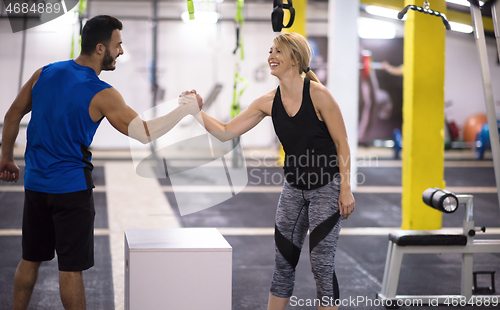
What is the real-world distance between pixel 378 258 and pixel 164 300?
7.58 feet

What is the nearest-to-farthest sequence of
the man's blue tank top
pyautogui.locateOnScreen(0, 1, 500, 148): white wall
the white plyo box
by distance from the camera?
the white plyo box
the man's blue tank top
pyautogui.locateOnScreen(0, 1, 500, 148): white wall

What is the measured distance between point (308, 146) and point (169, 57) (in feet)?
31.9

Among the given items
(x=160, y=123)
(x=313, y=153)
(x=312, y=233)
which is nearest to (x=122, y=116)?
(x=160, y=123)

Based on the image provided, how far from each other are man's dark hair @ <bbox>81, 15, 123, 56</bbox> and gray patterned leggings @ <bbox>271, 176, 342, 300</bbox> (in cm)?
96

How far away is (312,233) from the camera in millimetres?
2064

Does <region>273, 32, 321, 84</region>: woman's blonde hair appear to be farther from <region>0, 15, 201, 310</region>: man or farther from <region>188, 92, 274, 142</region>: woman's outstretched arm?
<region>0, 15, 201, 310</region>: man

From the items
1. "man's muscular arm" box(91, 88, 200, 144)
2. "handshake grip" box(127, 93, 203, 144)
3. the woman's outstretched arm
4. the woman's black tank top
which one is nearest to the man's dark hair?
"man's muscular arm" box(91, 88, 200, 144)

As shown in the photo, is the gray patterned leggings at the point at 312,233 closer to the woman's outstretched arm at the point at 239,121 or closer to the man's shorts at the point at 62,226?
the woman's outstretched arm at the point at 239,121

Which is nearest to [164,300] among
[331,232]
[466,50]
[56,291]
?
[331,232]

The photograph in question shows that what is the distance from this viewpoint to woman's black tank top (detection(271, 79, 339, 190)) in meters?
2.03

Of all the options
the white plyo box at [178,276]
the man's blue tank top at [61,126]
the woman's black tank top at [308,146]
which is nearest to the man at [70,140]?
the man's blue tank top at [61,126]

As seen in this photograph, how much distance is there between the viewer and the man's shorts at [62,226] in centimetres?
195

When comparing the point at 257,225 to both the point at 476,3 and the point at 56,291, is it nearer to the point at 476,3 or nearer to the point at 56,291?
the point at 56,291

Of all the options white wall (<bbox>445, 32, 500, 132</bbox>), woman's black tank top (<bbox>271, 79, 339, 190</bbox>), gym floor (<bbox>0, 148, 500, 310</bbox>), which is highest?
white wall (<bbox>445, 32, 500, 132</bbox>)
